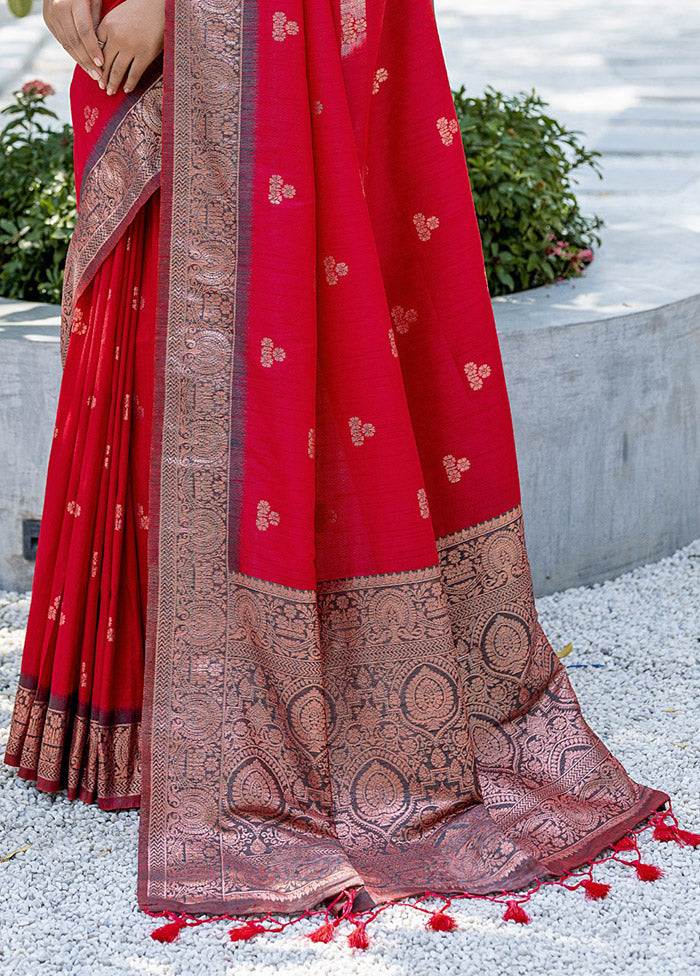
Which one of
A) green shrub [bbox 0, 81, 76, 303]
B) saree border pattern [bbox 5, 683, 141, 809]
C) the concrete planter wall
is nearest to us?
saree border pattern [bbox 5, 683, 141, 809]

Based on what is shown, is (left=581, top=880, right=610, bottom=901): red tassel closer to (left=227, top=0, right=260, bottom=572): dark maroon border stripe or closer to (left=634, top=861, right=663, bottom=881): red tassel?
(left=634, top=861, right=663, bottom=881): red tassel

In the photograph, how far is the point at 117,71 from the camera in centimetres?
214

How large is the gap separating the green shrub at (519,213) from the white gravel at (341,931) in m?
1.45

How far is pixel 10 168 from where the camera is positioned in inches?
151

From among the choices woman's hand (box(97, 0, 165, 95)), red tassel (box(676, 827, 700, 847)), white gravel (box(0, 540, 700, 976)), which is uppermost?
woman's hand (box(97, 0, 165, 95))

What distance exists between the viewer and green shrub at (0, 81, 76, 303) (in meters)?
3.51

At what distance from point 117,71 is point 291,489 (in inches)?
29.6

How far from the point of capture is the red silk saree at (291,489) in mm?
2123

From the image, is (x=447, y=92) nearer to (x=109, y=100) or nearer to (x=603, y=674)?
(x=109, y=100)

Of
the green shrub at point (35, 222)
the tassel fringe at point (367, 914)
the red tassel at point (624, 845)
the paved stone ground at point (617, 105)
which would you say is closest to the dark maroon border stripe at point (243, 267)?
the tassel fringe at point (367, 914)

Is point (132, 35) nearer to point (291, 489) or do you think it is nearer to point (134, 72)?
point (134, 72)

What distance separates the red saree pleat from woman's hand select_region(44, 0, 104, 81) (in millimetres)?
253

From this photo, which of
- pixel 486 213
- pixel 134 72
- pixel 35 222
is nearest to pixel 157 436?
pixel 134 72

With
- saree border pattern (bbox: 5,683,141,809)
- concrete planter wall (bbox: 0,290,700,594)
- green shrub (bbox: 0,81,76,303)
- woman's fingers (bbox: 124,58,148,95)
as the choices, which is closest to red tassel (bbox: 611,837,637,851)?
saree border pattern (bbox: 5,683,141,809)
